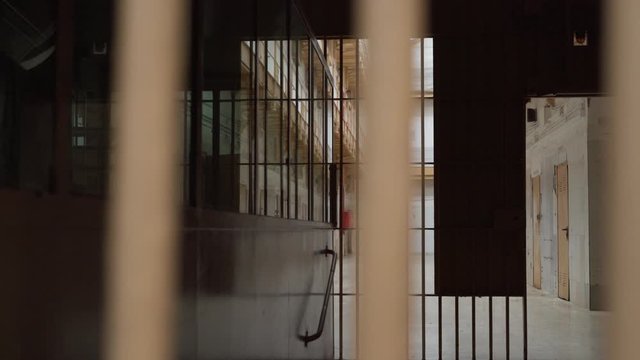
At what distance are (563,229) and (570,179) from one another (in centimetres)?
90

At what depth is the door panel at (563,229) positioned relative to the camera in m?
10.0

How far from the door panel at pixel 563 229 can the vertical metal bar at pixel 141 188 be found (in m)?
9.89

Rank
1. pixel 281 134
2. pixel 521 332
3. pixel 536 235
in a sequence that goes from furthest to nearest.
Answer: pixel 536 235, pixel 521 332, pixel 281 134

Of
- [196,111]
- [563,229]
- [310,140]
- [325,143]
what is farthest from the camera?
[563,229]

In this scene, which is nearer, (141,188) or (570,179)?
(141,188)

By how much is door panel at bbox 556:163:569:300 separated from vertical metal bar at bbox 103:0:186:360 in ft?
32.4

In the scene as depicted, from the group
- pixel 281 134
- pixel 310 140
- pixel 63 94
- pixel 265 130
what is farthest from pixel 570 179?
pixel 63 94

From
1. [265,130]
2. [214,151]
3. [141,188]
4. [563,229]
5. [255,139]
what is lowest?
[563,229]

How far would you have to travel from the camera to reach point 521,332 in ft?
25.7

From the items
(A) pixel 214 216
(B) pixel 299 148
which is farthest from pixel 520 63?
(A) pixel 214 216

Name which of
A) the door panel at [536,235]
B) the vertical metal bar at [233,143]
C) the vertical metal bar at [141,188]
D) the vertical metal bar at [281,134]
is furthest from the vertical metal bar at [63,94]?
the door panel at [536,235]

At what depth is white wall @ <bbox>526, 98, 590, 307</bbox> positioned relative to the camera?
29.9 ft

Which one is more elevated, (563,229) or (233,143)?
(233,143)

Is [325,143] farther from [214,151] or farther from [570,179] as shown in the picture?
[570,179]
